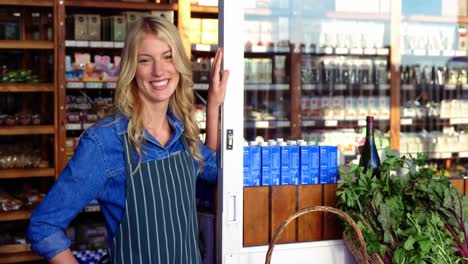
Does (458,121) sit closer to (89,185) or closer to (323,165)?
(323,165)

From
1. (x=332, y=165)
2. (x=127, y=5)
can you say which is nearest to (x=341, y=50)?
(x=127, y=5)

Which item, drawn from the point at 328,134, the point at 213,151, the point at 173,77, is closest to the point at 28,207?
the point at 328,134

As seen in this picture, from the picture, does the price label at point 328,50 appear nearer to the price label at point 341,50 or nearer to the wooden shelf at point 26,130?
the price label at point 341,50


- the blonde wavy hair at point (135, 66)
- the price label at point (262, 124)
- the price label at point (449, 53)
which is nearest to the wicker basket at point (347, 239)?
the blonde wavy hair at point (135, 66)

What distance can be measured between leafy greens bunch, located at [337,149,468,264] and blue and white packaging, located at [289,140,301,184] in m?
0.19

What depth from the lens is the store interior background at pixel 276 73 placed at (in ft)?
16.4

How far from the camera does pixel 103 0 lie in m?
5.46

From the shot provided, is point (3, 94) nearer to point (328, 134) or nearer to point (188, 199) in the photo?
point (328, 134)

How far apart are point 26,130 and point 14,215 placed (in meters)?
0.63

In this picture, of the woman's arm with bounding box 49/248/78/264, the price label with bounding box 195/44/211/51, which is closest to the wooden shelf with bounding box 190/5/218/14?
the price label with bounding box 195/44/211/51

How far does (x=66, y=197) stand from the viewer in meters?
1.99

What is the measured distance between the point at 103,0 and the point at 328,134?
212 cm

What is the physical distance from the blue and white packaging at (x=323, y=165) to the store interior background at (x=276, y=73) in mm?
1797

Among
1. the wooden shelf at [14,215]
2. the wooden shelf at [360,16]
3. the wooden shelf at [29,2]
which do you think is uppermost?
the wooden shelf at [29,2]
